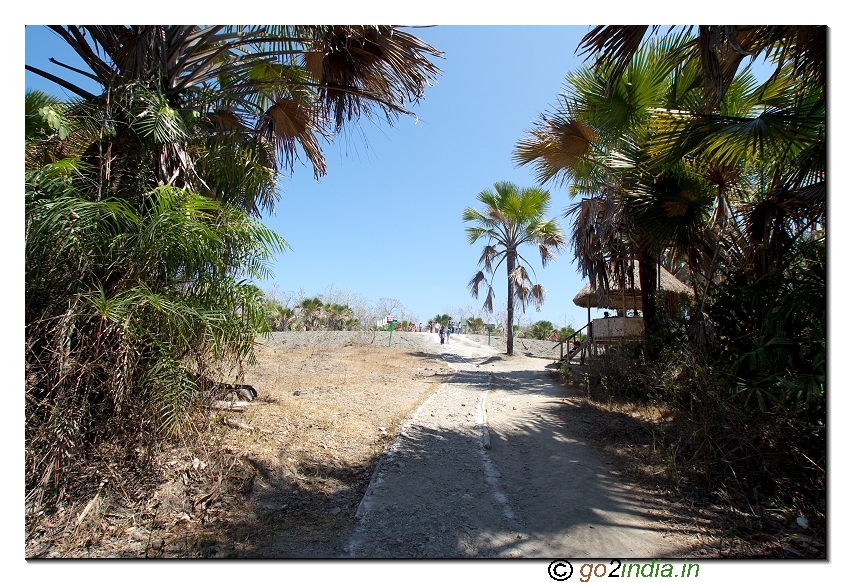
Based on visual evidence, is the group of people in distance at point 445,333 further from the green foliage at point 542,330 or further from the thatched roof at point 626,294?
the thatched roof at point 626,294

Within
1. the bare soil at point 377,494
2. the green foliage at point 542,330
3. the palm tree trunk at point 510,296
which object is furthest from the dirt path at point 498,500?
the green foliage at point 542,330

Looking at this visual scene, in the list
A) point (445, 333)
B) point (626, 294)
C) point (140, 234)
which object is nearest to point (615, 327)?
point (626, 294)

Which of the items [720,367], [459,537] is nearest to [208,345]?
[459,537]

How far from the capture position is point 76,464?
2.76 m

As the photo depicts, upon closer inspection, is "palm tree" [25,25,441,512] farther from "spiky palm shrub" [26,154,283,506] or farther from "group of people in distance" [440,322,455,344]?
"group of people in distance" [440,322,455,344]

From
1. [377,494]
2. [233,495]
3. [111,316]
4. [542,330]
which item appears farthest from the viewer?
[542,330]

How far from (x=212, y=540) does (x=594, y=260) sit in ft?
23.6

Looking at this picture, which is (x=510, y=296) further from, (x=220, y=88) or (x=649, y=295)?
(x=220, y=88)

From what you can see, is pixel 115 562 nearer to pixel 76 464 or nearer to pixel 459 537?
pixel 76 464

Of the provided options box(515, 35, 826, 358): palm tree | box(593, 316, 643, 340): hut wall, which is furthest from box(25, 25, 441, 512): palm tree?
box(593, 316, 643, 340): hut wall
